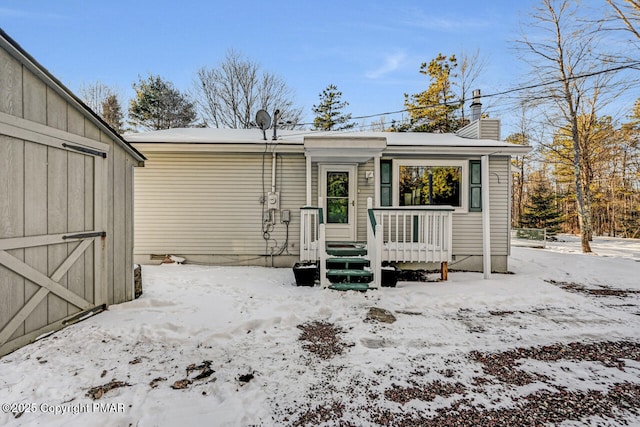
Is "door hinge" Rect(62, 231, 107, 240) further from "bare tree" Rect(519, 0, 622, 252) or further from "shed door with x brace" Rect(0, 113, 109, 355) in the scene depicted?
"bare tree" Rect(519, 0, 622, 252)

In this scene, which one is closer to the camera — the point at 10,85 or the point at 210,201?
the point at 10,85

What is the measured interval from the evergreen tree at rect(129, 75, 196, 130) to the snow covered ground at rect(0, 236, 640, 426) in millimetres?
18098

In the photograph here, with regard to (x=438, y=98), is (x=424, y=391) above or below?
below

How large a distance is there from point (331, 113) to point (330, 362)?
2057cm

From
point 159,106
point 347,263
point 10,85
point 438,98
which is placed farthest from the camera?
point 159,106

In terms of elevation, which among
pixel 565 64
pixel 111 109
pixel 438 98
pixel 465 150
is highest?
pixel 438 98

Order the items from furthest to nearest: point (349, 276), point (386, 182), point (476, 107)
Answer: point (476, 107)
point (386, 182)
point (349, 276)

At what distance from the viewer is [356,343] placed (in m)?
3.19

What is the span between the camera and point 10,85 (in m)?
2.65

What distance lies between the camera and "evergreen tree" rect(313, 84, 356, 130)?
836 inches

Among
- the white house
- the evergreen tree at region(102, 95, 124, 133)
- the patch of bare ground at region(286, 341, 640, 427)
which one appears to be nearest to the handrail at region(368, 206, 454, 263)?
the white house

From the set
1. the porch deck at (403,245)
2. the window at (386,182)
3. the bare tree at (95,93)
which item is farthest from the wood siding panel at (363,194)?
the bare tree at (95,93)

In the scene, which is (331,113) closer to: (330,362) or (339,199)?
(339,199)

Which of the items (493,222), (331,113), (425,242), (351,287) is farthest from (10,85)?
(331,113)
